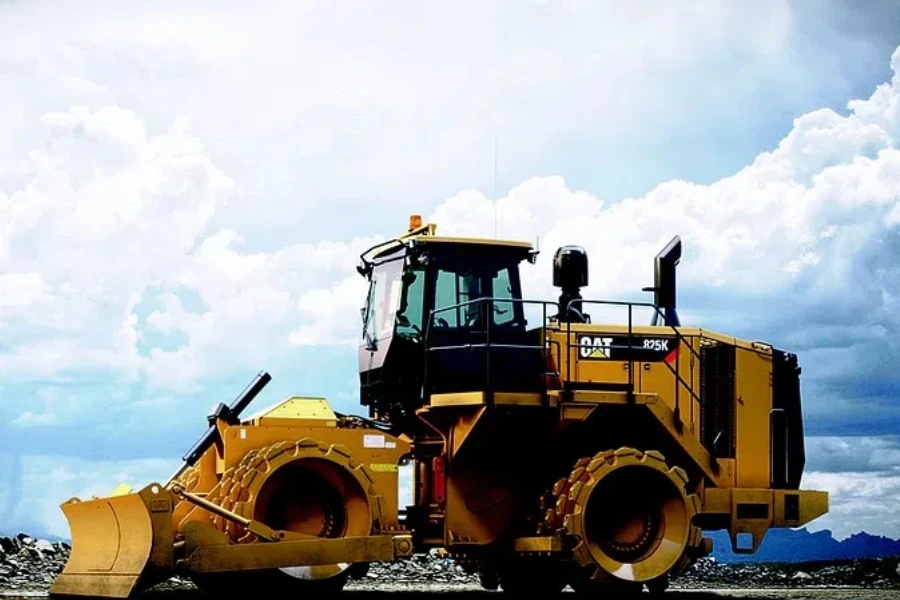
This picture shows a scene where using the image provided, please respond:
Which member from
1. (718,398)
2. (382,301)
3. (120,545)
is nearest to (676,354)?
(718,398)

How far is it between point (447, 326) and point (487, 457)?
5.58 ft

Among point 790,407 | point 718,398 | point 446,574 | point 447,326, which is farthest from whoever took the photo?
point 446,574

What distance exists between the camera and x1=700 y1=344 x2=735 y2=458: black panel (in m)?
18.8

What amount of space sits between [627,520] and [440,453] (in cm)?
244

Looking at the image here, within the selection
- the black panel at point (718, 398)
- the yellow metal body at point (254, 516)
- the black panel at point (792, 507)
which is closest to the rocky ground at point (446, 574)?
the yellow metal body at point (254, 516)

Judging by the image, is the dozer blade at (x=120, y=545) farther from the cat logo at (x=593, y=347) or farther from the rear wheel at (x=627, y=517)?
the cat logo at (x=593, y=347)

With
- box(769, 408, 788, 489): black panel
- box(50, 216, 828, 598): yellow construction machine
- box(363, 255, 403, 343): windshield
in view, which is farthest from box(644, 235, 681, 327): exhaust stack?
box(363, 255, 403, 343): windshield

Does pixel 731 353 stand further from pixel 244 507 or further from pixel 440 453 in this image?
pixel 244 507

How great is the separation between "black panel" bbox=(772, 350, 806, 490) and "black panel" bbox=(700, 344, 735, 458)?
29.4 inches

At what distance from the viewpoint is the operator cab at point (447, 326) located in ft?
A: 57.2

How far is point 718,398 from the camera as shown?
61.9 feet

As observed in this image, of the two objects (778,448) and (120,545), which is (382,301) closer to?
(120,545)

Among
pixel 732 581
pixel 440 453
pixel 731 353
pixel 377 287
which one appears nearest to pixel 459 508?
pixel 440 453

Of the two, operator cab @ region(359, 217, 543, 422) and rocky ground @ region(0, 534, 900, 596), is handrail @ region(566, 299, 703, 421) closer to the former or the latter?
operator cab @ region(359, 217, 543, 422)
